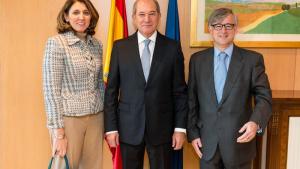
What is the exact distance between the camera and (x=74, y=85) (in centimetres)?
183

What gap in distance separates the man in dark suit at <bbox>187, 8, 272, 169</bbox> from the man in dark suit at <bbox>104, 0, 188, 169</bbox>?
171mm

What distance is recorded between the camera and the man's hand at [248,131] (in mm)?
1755

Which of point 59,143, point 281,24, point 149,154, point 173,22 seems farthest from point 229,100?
point 281,24

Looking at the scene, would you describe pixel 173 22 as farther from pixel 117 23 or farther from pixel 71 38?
pixel 71 38

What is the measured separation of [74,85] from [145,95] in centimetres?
42

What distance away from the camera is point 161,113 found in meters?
1.93

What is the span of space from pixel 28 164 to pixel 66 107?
3.63ft

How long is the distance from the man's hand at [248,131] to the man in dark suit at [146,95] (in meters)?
0.36

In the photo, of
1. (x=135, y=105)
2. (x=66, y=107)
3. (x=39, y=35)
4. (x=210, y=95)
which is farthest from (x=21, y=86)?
(x=210, y=95)

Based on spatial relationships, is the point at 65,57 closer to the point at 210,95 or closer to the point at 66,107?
the point at 66,107

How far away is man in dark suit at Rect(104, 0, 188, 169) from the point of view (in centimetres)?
191

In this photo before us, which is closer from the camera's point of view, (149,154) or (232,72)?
(232,72)

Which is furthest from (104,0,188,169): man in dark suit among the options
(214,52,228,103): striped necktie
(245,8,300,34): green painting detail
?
(245,8,300,34): green painting detail

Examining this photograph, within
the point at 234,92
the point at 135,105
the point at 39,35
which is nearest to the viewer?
the point at 234,92
